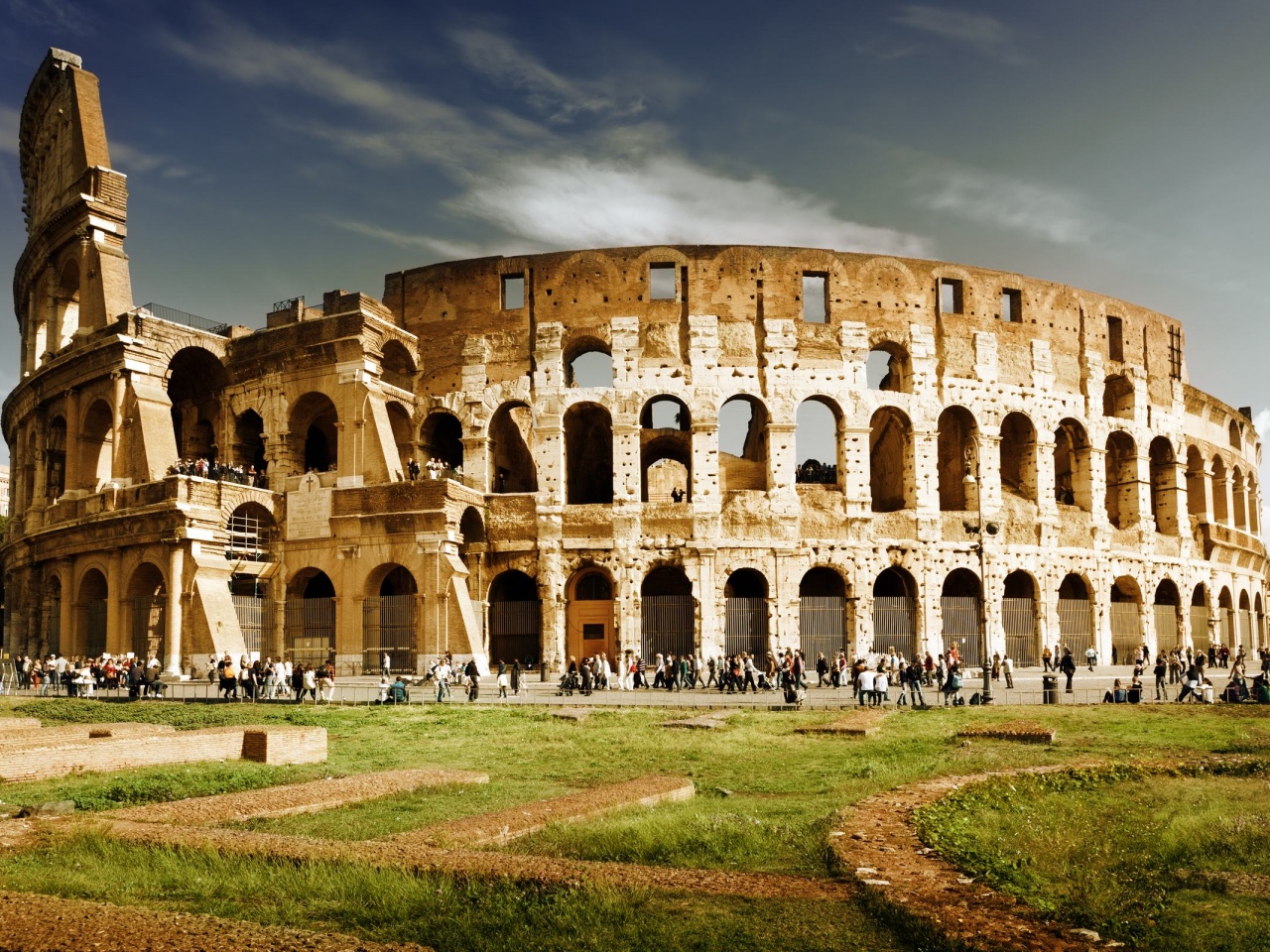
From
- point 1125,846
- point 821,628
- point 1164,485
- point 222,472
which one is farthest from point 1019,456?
point 1125,846

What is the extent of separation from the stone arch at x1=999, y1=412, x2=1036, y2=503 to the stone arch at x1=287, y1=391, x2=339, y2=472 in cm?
1955

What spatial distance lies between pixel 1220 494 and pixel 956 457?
13701 mm

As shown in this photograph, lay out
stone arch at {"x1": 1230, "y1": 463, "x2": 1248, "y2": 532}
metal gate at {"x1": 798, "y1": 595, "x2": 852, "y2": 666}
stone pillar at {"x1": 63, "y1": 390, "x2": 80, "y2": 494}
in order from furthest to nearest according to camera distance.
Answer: stone arch at {"x1": 1230, "y1": 463, "x2": 1248, "y2": 532}
stone pillar at {"x1": 63, "y1": 390, "x2": 80, "y2": 494}
metal gate at {"x1": 798, "y1": 595, "x2": 852, "y2": 666}

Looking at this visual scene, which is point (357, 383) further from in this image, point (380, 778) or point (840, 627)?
point (380, 778)

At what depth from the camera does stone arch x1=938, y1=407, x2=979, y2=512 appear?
3134 cm

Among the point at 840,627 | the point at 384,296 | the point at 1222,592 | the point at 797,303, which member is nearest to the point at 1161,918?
the point at 840,627

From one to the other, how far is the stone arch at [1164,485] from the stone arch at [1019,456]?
5286mm

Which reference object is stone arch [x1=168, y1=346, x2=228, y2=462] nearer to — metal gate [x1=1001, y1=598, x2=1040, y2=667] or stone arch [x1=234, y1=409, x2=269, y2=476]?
stone arch [x1=234, y1=409, x2=269, y2=476]

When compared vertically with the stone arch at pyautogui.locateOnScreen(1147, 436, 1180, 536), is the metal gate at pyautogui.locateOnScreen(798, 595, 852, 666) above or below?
below

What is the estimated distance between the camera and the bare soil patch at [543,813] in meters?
7.58

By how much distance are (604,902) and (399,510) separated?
74.6 ft

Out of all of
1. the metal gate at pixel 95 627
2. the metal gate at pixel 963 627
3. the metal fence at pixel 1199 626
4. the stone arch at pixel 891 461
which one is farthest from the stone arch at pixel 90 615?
the metal fence at pixel 1199 626

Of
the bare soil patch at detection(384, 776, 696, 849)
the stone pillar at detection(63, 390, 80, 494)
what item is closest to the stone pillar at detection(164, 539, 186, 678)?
the stone pillar at detection(63, 390, 80, 494)

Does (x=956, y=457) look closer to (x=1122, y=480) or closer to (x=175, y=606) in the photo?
(x=1122, y=480)
